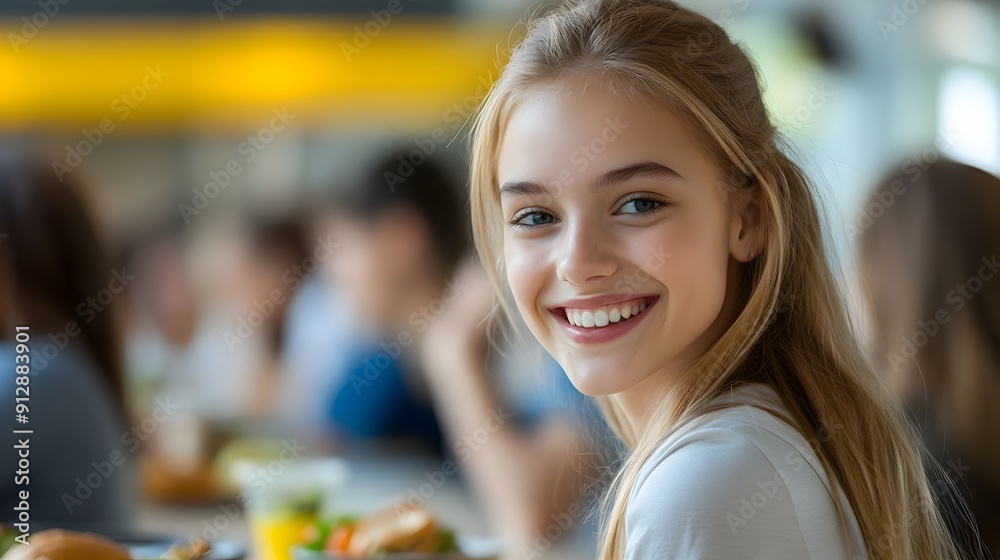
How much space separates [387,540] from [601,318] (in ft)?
1.37

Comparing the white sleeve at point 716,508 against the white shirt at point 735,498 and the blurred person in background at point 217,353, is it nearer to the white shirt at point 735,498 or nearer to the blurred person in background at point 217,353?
the white shirt at point 735,498

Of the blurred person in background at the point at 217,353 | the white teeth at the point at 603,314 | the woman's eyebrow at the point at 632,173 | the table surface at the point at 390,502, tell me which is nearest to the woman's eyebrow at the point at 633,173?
the woman's eyebrow at the point at 632,173

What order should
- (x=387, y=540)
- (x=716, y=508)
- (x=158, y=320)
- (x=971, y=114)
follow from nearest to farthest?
(x=716, y=508), (x=387, y=540), (x=158, y=320), (x=971, y=114)

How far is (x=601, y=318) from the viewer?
2.54 feet

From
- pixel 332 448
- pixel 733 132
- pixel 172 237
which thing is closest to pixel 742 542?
pixel 733 132

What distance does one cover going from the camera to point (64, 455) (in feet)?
4.76

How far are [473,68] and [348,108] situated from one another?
1.17 m

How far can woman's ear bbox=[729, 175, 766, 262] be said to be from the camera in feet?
2.60

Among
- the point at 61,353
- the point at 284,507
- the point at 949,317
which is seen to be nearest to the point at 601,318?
the point at 284,507

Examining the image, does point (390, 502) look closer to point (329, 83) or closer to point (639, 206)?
point (639, 206)

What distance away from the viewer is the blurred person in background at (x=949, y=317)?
4.02 feet

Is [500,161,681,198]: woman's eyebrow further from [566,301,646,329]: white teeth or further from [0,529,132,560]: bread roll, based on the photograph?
[0,529,132,560]: bread roll

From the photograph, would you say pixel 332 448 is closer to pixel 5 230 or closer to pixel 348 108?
pixel 5 230

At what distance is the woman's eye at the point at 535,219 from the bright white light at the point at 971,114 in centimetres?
370
